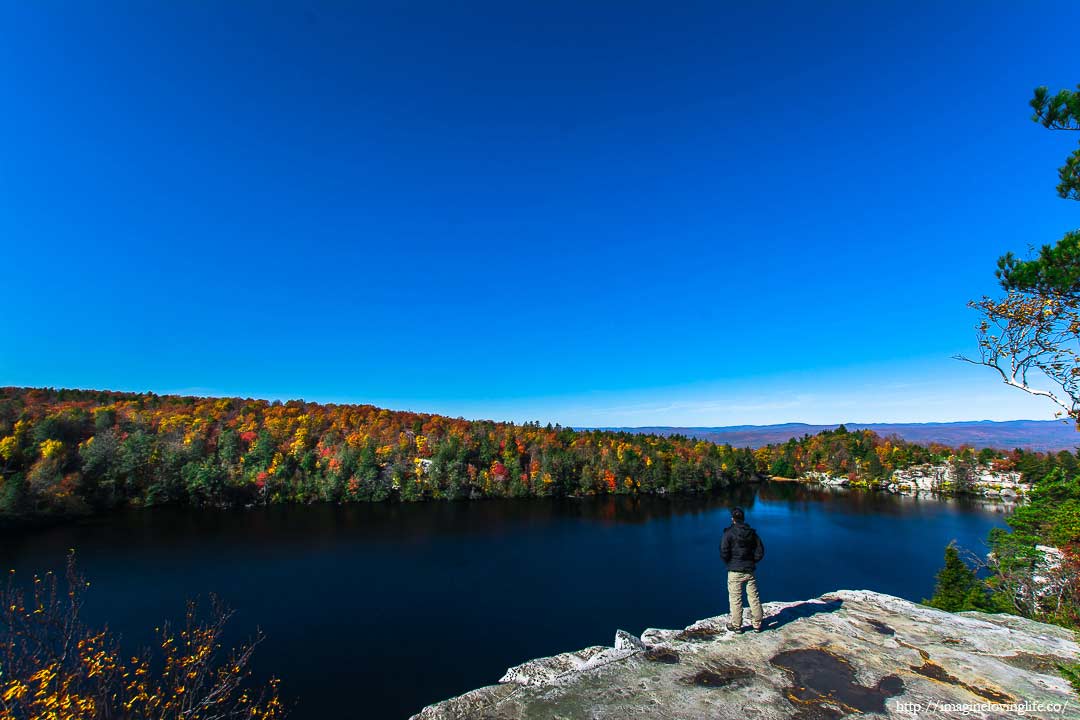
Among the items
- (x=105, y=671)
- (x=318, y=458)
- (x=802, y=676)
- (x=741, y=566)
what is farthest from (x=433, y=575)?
(x=318, y=458)

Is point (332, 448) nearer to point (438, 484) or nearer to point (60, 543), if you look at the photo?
point (438, 484)

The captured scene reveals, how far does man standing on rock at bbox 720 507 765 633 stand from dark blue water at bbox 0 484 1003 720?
60.2 ft

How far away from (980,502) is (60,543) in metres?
133

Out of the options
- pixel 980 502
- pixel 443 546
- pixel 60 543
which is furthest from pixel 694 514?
pixel 60 543

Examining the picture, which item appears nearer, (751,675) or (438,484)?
(751,675)

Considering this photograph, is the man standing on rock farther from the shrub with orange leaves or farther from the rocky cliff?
the shrub with orange leaves

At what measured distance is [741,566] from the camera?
7.43 meters

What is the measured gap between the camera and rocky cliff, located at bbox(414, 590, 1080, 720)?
197 inches

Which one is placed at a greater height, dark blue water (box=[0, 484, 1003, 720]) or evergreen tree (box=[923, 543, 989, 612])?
evergreen tree (box=[923, 543, 989, 612])

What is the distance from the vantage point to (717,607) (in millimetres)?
30125

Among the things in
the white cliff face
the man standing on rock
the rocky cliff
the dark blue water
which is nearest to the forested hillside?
the white cliff face

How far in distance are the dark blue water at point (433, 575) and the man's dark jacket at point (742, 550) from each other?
1867 cm

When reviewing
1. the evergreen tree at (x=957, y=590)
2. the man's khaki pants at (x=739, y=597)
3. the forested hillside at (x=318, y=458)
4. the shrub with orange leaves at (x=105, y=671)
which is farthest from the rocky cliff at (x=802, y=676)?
the forested hillside at (x=318, y=458)

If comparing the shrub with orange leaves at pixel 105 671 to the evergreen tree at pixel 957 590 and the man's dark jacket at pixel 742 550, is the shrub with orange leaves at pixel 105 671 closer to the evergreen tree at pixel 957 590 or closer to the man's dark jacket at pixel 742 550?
the man's dark jacket at pixel 742 550
